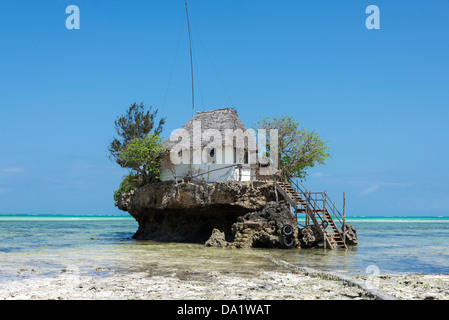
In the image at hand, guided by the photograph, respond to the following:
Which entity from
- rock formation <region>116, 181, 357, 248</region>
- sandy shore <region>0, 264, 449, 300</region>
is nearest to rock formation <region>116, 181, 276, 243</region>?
rock formation <region>116, 181, 357, 248</region>

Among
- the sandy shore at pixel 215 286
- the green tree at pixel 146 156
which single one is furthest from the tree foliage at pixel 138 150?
the sandy shore at pixel 215 286

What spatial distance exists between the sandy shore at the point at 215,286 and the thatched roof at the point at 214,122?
15671 millimetres

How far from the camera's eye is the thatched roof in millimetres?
29453

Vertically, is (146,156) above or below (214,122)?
below

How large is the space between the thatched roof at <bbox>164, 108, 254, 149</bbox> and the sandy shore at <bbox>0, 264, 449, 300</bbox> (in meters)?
15.7

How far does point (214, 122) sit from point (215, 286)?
1966cm

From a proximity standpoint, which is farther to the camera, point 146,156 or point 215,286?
point 146,156

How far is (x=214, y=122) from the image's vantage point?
30.4 m

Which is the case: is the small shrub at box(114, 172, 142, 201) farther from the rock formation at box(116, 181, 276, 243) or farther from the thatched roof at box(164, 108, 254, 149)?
the thatched roof at box(164, 108, 254, 149)

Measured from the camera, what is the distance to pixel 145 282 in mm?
12383

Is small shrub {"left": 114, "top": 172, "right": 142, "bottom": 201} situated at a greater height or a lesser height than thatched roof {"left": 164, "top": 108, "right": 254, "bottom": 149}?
lesser

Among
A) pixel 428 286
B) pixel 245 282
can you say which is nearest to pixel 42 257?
pixel 245 282

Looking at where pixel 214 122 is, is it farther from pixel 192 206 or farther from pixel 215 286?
pixel 215 286

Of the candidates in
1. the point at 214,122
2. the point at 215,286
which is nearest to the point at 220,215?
the point at 214,122
